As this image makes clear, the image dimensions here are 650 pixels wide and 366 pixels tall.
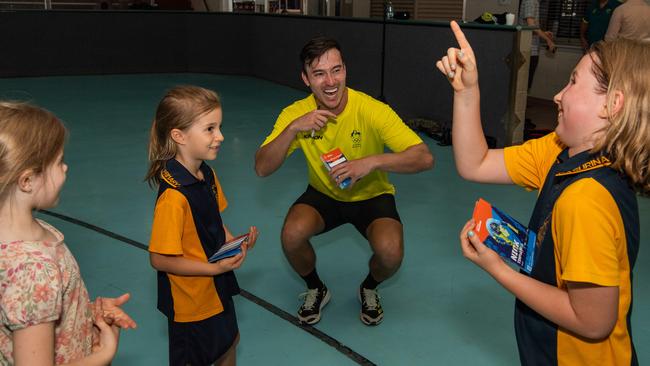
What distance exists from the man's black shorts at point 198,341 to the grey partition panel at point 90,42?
11.8m

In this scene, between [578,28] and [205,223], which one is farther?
[578,28]

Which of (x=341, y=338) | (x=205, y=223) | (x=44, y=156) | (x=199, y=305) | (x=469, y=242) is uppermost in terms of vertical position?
(x=44, y=156)

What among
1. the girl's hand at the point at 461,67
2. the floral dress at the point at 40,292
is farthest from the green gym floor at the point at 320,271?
the girl's hand at the point at 461,67

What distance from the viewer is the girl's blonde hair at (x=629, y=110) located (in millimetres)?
1410

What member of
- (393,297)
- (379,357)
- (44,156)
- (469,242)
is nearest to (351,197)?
(393,297)

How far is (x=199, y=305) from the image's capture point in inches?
90.6

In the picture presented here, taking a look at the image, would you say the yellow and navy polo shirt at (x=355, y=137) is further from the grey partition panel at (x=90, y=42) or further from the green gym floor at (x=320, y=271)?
the grey partition panel at (x=90, y=42)

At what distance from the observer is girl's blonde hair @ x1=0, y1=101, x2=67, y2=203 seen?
1.36 m

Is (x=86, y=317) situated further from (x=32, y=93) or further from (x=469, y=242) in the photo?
(x=32, y=93)

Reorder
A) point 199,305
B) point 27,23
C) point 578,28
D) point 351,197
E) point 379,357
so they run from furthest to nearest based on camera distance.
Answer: point 27,23 < point 578,28 < point 351,197 < point 379,357 < point 199,305

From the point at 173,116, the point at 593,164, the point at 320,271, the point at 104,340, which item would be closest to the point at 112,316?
the point at 104,340

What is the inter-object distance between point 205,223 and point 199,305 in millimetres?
306

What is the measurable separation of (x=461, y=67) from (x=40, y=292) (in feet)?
4.03

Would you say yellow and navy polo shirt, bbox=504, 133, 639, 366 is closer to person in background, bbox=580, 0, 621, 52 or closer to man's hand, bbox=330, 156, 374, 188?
man's hand, bbox=330, 156, 374, 188
